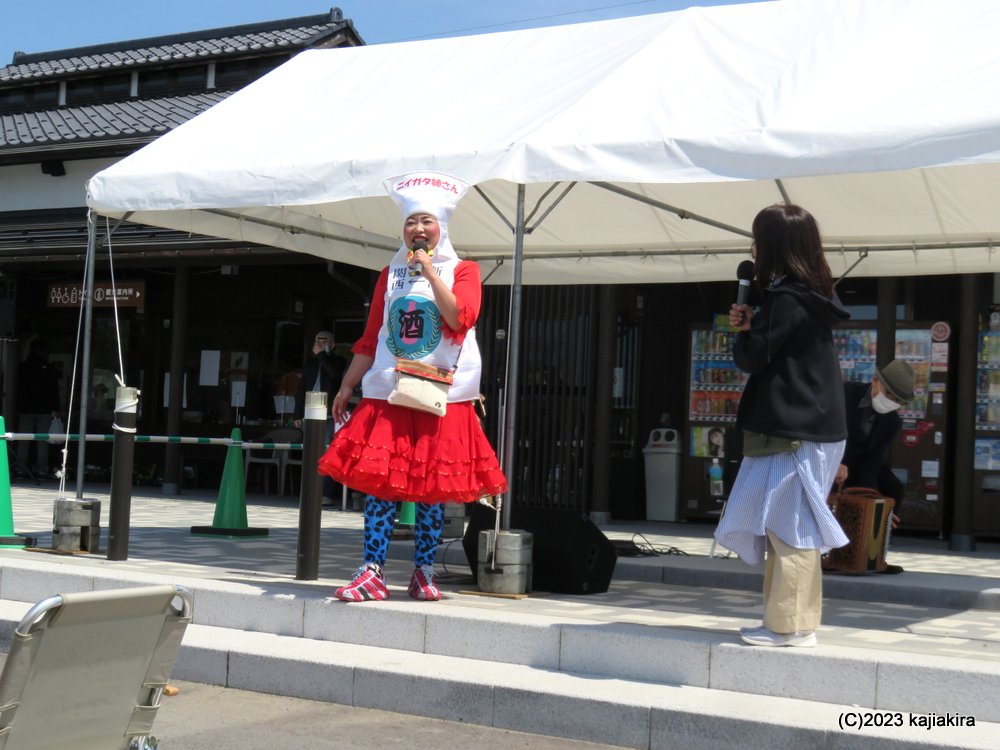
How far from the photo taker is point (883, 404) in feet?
26.8

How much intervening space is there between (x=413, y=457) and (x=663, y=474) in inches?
306

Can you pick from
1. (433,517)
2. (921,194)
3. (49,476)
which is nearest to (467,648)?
(433,517)

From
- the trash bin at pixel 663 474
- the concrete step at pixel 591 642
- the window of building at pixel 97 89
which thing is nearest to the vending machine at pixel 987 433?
the trash bin at pixel 663 474

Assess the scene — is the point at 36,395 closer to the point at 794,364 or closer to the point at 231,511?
the point at 231,511

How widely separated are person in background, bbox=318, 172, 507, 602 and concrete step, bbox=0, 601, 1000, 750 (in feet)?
1.79

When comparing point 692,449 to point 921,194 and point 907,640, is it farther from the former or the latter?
point 907,640

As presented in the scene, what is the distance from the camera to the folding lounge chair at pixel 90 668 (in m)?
2.63

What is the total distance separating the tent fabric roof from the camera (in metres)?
5.69

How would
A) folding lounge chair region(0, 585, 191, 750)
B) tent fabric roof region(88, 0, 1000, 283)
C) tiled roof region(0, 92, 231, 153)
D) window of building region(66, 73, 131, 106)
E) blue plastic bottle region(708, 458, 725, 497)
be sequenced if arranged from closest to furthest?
1. folding lounge chair region(0, 585, 191, 750)
2. tent fabric roof region(88, 0, 1000, 283)
3. blue plastic bottle region(708, 458, 725, 497)
4. tiled roof region(0, 92, 231, 153)
5. window of building region(66, 73, 131, 106)

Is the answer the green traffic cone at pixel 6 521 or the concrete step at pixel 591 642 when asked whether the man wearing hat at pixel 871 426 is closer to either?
the concrete step at pixel 591 642

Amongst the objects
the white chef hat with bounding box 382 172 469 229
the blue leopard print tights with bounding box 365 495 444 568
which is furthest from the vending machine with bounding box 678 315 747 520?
the white chef hat with bounding box 382 172 469 229

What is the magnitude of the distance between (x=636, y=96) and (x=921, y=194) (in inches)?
95.3

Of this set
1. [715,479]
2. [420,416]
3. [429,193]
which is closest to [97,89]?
[715,479]

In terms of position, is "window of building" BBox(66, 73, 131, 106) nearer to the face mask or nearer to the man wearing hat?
the man wearing hat
